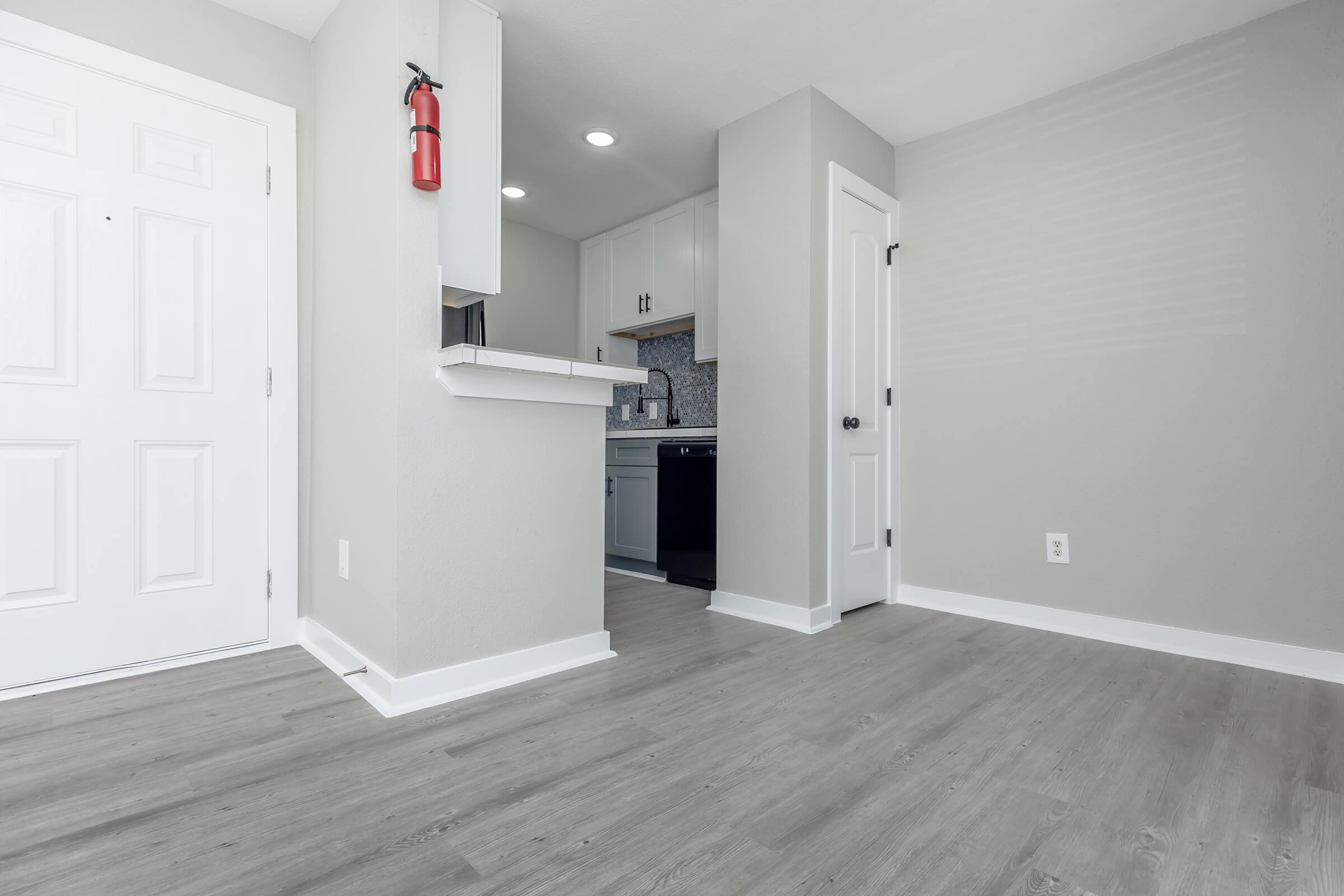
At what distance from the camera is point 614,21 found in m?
2.38

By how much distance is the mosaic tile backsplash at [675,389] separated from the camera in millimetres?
4363

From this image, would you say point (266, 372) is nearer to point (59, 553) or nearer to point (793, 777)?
point (59, 553)

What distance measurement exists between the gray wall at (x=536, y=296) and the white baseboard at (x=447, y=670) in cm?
255

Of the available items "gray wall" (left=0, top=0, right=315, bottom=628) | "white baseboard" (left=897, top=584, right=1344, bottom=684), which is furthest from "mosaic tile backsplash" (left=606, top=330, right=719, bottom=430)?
"gray wall" (left=0, top=0, right=315, bottom=628)

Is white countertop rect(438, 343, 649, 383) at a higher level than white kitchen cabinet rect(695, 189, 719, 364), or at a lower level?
lower

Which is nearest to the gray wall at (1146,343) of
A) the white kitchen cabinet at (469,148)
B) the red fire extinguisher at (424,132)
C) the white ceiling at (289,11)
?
the white kitchen cabinet at (469,148)

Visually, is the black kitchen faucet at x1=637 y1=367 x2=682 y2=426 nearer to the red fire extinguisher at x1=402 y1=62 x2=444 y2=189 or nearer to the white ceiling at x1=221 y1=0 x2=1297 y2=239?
the white ceiling at x1=221 y1=0 x2=1297 y2=239

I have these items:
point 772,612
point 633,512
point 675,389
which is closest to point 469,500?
point 772,612

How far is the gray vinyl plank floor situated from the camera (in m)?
1.16

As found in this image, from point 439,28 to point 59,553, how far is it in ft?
6.80

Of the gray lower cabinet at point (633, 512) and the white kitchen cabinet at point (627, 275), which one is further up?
the white kitchen cabinet at point (627, 275)

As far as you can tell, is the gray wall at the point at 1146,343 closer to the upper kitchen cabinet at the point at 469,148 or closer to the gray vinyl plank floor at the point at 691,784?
the gray vinyl plank floor at the point at 691,784

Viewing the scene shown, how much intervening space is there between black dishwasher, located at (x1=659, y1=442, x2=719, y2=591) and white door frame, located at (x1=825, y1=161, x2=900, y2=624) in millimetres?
643

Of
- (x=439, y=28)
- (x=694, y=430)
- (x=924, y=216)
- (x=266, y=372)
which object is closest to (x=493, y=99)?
(x=439, y=28)
